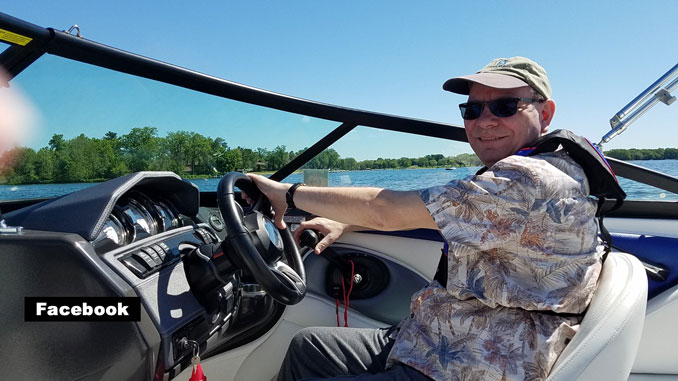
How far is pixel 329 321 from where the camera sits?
1.90 m

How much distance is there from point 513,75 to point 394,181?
81cm

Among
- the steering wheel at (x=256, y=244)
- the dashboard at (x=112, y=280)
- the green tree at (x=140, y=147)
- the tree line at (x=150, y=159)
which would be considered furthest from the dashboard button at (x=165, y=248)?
the green tree at (x=140, y=147)

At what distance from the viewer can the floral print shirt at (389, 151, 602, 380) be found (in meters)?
0.99

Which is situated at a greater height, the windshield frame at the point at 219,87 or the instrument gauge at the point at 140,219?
the windshield frame at the point at 219,87

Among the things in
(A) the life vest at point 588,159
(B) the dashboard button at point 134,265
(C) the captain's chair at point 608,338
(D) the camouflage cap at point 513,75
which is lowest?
(C) the captain's chair at point 608,338

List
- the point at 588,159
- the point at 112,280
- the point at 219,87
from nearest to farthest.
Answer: the point at 112,280 < the point at 588,159 < the point at 219,87

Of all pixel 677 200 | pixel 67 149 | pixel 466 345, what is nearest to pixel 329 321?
pixel 466 345

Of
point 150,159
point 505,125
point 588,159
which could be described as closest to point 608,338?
point 588,159

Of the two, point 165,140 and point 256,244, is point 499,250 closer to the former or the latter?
point 256,244

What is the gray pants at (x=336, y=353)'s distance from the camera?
1.37m

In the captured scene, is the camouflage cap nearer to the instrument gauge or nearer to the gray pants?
the gray pants

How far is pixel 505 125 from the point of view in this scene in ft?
4.10

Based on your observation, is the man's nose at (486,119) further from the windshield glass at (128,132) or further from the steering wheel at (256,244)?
the windshield glass at (128,132)

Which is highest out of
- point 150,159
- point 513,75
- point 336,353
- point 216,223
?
point 513,75
